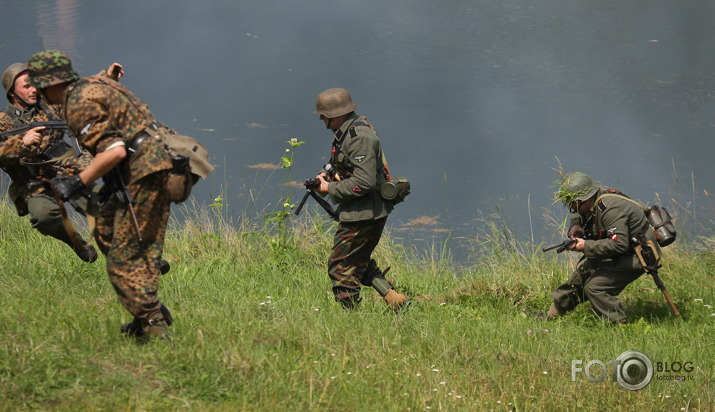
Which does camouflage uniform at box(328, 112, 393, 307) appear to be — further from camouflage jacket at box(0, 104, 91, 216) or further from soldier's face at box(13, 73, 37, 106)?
soldier's face at box(13, 73, 37, 106)

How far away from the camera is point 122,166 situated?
5.58m

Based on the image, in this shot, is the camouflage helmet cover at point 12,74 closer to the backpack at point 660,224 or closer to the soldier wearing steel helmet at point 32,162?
the soldier wearing steel helmet at point 32,162

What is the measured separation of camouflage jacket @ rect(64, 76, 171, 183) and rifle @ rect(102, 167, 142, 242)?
0.06 metres

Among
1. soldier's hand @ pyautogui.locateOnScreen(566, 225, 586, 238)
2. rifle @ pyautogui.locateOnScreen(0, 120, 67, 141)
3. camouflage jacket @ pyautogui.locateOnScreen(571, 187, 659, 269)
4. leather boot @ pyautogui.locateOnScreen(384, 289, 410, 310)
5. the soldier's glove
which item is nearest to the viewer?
the soldier's glove

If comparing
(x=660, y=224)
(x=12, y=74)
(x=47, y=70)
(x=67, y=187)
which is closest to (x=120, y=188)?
(x=67, y=187)

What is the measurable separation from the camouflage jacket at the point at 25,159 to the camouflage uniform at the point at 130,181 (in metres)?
2.27

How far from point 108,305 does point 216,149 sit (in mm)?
9188

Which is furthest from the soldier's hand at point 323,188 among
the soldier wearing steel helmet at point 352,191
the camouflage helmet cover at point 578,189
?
the camouflage helmet cover at point 578,189

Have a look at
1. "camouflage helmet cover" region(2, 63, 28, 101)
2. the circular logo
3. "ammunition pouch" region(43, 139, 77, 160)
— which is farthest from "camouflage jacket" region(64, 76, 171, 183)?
the circular logo

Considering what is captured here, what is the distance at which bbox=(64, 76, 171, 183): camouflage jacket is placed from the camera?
17.6ft

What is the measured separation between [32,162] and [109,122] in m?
2.56

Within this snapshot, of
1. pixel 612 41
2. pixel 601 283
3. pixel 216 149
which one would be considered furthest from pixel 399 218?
pixel 612 41

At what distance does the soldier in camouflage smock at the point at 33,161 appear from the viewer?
297 inches

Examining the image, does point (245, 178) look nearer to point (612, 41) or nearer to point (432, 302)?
point (432, 302)
